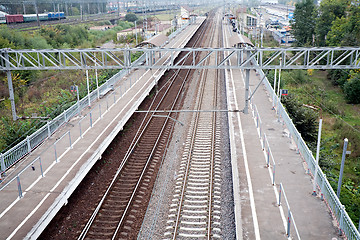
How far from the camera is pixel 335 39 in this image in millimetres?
41000

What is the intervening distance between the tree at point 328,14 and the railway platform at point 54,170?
3284 cm

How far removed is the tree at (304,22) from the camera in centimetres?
5303

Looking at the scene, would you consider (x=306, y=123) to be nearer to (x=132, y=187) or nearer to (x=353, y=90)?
(x=353, y=90)

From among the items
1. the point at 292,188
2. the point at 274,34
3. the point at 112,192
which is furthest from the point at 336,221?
the point at 274,34

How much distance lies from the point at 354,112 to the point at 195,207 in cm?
2099

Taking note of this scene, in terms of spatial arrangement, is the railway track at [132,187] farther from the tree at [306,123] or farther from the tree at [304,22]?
the tree at [304,22]

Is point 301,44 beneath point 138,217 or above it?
above

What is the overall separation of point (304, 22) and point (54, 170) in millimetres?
48145

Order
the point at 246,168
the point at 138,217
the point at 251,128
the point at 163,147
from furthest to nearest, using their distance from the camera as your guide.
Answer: the point at 251,128, the point at 163,147, the point at 246,168, the point at 138,217

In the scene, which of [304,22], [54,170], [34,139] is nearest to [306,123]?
[54,170]

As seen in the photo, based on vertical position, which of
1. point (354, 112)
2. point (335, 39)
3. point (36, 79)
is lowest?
point (354, 112)

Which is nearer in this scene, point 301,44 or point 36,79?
point 36,79

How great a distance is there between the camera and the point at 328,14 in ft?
150

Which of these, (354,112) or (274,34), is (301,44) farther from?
(354,112)
